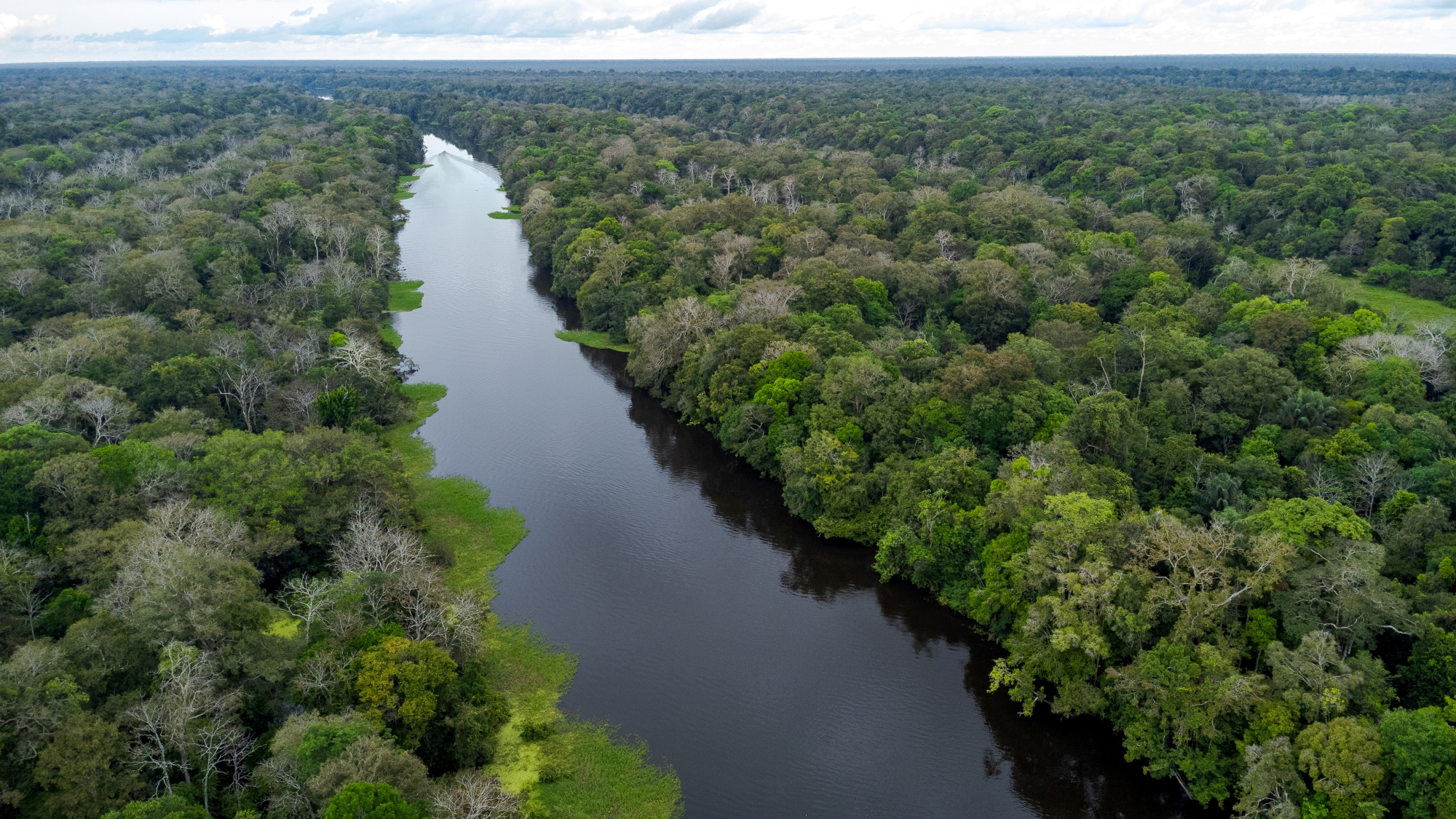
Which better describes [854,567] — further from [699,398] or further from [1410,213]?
[1410,213]

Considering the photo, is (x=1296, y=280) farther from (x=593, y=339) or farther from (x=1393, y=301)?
(x=593, y=339)

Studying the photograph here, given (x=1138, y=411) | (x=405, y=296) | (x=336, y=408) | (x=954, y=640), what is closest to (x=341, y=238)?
(x=405, y=296)

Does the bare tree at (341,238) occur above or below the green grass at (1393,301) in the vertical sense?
above

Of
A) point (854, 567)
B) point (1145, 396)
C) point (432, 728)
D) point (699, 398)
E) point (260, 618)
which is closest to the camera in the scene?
point (432, 728)

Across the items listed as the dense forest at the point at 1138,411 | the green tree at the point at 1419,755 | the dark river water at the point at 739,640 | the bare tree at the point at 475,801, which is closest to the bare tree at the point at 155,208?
the dense forest at the point at 1138,411

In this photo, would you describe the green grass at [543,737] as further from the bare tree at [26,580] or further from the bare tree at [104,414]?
the bare tree at [104,414]

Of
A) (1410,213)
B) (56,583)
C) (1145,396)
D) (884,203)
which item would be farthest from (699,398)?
(1410,213)
